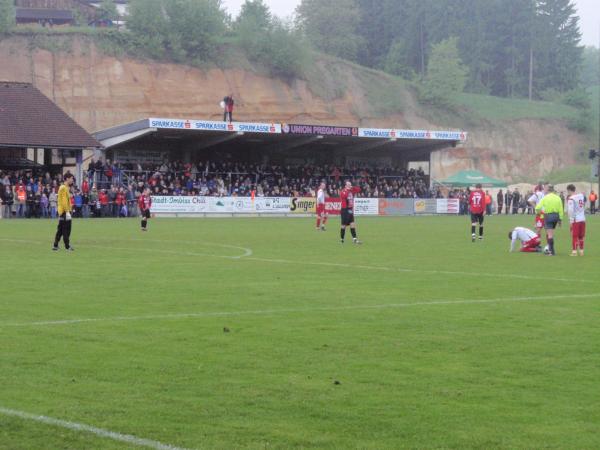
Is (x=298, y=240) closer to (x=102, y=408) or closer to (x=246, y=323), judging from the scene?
(x=246, y=323)

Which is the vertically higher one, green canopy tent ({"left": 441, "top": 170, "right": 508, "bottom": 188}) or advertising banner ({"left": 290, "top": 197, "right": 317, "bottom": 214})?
green canopy tent ({"left": 441, "top": 170, "right": 508, "bottom": 188})

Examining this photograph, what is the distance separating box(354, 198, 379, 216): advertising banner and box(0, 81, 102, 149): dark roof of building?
1662cm

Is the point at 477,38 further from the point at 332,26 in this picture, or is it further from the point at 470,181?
the point at 470,181

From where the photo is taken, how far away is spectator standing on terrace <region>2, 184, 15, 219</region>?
50.1 meters

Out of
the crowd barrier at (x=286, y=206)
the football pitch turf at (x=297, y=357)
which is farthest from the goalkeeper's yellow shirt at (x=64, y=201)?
the crowd barrier at (x=286, y=206)

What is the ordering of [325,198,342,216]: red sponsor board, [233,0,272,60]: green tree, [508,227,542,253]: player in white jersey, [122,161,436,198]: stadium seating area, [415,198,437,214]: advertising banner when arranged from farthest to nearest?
[233,0,272,60]: green tree
[415,198,437,214]: advertising banner
[325,198,342,216]: red sponsor board
[122,161,436,198]: stadium seating area
[508,227,542,253]: player in white jersey

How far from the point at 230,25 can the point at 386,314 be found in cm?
10349

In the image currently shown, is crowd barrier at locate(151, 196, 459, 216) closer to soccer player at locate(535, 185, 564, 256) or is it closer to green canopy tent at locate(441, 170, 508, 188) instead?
green canopy tent at locate(441, 170, 508, 188)

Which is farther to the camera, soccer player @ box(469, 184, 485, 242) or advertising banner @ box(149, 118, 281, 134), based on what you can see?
advertising banner @ box(149, 118, 281, 134)

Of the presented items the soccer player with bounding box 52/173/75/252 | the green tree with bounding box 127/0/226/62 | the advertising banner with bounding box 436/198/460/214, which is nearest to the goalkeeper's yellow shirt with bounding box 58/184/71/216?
the soccer player with bounding box 52/173/75/252

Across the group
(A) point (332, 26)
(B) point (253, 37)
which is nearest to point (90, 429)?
(B) point (253, 37)

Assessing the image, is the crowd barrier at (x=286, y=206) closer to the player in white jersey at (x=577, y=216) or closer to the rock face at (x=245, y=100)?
the rock face at (x=245, y=100)

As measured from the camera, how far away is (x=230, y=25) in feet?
376

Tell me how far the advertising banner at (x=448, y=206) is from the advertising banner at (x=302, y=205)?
10.4m
